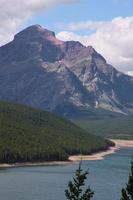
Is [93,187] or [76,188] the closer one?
[76,188]

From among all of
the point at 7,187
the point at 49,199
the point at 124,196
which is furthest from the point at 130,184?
the point at 7,187

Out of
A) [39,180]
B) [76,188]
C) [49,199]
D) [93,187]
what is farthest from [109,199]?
[76,188]

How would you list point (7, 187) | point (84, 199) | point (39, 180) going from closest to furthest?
1. point (84, 199)
2. point (7, 187)
3. point (39, 180)

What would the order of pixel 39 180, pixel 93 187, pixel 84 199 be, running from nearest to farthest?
pixel 84 199 < pixel 93 187 < pixel 39 180

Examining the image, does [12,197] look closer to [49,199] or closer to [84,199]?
[49,199]

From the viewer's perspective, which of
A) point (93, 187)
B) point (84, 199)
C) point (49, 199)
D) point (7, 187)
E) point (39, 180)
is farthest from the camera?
point (39, 180)

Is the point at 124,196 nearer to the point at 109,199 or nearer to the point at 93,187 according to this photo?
the point at 109,199

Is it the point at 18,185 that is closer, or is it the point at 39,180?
the point at 18,185

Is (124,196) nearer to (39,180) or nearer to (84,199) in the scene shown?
(84,199)
